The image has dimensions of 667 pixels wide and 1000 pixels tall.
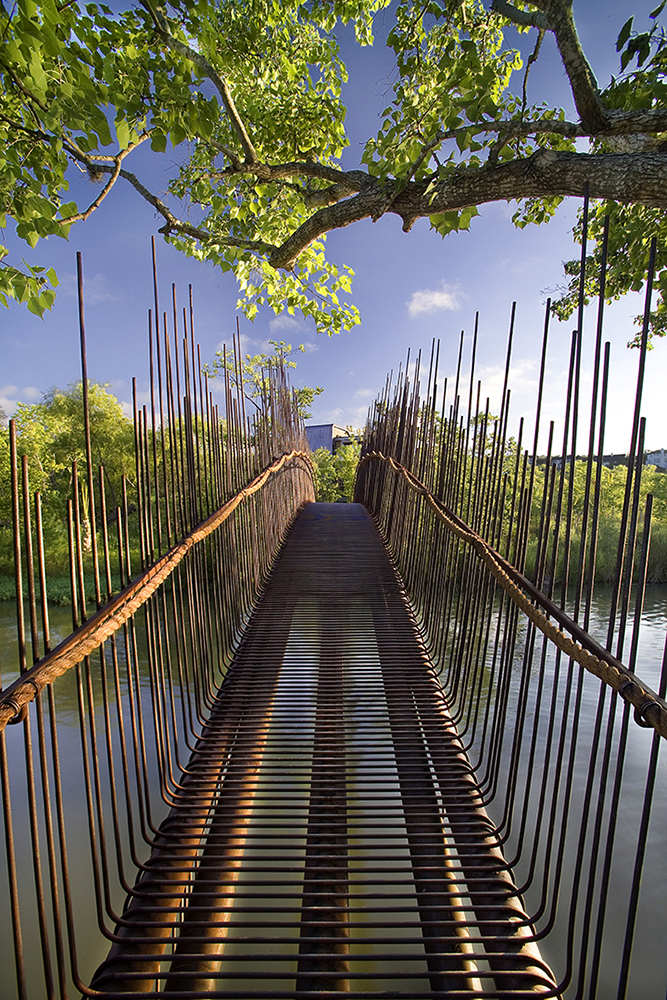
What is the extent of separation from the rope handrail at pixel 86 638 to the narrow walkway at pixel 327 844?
0.71 m

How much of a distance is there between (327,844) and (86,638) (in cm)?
118

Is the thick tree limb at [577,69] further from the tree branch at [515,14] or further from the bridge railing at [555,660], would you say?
the bridge railing at [555,660]

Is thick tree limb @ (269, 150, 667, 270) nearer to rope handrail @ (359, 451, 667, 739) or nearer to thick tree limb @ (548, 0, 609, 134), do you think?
thick tree limb @ (548, 0, 609, 134)

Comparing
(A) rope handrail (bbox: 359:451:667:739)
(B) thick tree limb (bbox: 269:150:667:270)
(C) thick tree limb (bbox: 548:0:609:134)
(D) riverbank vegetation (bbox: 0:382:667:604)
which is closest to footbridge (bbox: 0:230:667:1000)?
(A) rope handrail (bbox: 359:451:667:739)

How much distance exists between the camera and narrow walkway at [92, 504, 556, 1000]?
1337 millimetres

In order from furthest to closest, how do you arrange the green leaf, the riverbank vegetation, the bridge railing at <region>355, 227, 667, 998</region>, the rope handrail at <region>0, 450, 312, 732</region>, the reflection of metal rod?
the riverbank vegetation
the green leaf
the reflection of metal rod
the bridge railing at <region>355, 227, 667, 998</region>
the rope handrail at <region>0, 450, 312, 732</region>

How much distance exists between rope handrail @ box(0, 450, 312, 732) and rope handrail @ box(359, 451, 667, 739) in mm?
1196

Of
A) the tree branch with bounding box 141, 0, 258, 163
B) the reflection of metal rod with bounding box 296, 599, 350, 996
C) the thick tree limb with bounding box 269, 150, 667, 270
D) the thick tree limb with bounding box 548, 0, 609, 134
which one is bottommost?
the reflection of metal rod with bounding box 296, 599, 350, 996

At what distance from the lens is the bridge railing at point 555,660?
121cm

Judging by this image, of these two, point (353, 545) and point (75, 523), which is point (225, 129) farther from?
point (75, 523)

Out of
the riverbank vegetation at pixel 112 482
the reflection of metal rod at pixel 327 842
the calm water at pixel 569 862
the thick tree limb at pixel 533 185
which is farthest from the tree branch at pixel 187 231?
the riverbank vegetation at pixel 112 482

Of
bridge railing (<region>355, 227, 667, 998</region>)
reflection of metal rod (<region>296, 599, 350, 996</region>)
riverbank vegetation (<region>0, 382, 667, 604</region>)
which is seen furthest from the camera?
riverbank vegetation (<region>0, 382, 667, 604</region>)

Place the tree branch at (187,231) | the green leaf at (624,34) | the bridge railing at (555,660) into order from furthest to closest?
1. the tree branch at (187,231)
2. the green leaf at (624,34)
3. the bridge railing at (555,660)

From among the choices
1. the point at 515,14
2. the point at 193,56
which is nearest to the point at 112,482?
the point at 193,56
